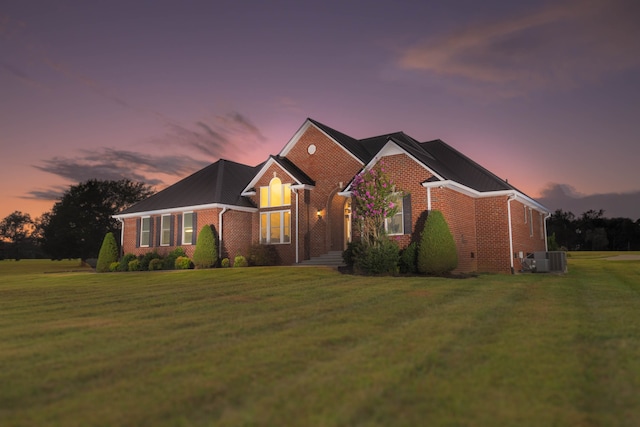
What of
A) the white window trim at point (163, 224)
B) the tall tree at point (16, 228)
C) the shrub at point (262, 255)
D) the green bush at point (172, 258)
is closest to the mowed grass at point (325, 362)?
the shrub at point (262, 255)

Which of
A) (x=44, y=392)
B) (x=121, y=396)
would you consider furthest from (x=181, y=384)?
(x=44, y=392)

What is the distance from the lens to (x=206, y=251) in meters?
24.0

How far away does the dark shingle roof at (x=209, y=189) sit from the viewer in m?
25.9

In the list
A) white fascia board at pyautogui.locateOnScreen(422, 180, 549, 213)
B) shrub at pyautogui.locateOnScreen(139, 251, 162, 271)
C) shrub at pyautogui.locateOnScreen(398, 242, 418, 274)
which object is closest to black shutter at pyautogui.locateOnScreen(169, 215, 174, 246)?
shrub at pyautogui.locateOnScreen(139, 251, 162, 271)

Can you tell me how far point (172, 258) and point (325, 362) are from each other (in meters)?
21.7

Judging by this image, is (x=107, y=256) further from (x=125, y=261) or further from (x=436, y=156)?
(x=436, y=156)

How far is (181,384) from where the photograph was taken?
4605 mm

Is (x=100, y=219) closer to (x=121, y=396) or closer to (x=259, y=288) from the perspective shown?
(x=259, y=288)

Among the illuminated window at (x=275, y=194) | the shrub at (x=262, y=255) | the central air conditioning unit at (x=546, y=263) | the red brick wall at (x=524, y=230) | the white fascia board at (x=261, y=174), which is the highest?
the white fascia board at (x=261, y=174)

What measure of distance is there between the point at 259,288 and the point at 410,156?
382 inches

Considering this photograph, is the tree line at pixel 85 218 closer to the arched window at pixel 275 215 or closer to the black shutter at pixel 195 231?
the black shutter at pixel 195 231

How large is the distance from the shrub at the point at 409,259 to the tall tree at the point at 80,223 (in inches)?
1595

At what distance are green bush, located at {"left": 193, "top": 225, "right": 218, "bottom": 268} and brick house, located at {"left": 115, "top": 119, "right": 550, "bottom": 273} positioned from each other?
0.65 m

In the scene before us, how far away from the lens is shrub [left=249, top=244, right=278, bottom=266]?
23.9 metres
